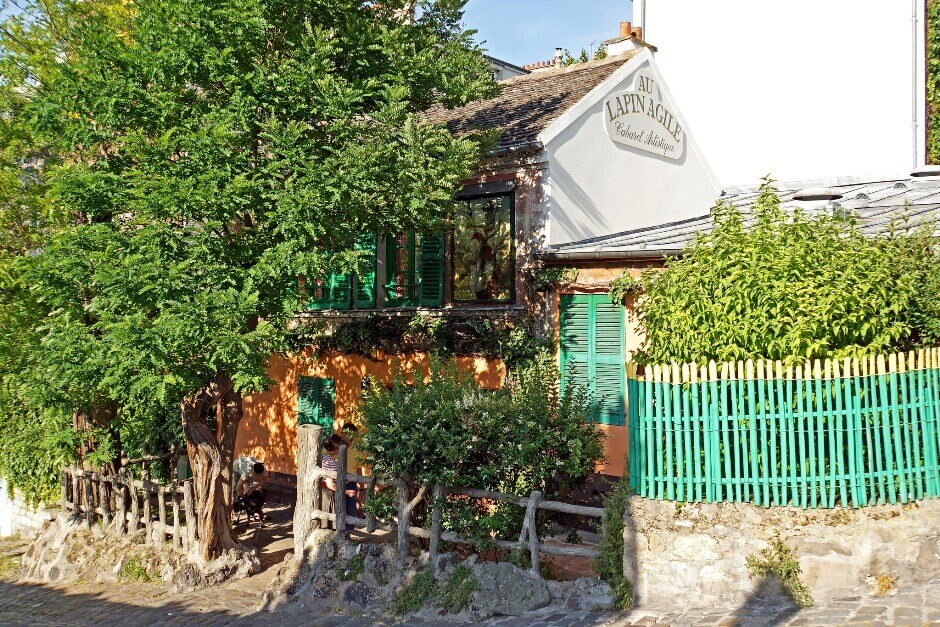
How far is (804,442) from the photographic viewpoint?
282 inches

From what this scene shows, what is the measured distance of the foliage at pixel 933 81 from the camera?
17844 millimetres

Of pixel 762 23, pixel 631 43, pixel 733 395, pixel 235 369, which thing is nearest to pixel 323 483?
pixel 235 369

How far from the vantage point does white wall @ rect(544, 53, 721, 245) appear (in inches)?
493

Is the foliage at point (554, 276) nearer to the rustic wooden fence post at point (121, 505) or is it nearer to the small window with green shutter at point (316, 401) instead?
the small window with green shutter at point (316, 401)

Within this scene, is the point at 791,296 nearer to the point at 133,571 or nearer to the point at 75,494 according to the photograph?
the point at 133,571

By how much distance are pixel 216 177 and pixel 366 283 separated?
19.4ft

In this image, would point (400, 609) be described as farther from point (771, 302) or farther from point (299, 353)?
point (299, 353)

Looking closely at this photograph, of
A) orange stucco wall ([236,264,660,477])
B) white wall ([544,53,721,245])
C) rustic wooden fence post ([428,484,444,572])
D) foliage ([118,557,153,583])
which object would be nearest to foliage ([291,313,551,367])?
orange stucco wall ([236,264,660,477])

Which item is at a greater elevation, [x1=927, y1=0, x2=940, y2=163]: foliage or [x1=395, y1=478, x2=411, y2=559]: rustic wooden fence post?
[x1=927, y1=0, x2=940, y2=163]: foliage

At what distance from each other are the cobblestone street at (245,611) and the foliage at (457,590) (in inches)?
13.9

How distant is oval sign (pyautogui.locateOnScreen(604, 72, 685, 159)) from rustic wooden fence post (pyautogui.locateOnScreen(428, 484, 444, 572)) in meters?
7.50

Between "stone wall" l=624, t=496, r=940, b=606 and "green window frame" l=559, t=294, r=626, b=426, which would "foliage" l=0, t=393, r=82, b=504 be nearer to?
"green window frame" l=559, t=294, r=626, b=426

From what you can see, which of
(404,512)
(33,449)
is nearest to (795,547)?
(404,512)

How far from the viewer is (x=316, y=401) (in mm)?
15469
